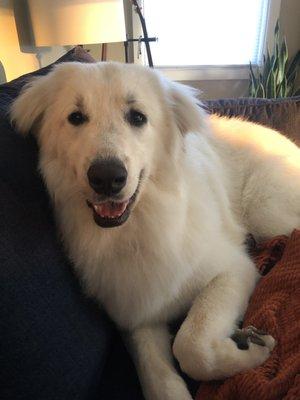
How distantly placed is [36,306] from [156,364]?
0.40 m

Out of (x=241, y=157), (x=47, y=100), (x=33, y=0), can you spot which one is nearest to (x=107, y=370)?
(x=47, y=100)

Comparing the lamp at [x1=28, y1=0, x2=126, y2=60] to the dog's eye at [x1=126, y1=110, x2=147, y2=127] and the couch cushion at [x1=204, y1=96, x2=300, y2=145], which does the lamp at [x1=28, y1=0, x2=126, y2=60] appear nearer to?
the couch cushion at [x1=204, y1=96, x2=300, y2=145]

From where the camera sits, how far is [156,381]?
956mm

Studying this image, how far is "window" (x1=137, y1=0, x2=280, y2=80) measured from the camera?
3891 mm

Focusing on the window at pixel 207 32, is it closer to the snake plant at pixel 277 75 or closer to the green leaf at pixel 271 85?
the snake plant at pixel 277 75

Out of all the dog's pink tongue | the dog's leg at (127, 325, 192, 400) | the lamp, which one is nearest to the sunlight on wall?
the lamp

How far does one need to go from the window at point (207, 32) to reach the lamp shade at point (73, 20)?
1.77 metres

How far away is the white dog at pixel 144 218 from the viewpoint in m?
0.94

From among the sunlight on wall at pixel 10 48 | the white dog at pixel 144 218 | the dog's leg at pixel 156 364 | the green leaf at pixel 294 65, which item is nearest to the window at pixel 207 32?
the green leaf at pixel 294 65

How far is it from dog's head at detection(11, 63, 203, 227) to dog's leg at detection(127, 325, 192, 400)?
1.21ft

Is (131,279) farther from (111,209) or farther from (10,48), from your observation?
(10,48)

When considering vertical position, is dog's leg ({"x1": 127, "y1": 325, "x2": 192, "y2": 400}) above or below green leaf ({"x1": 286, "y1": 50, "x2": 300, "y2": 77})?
below

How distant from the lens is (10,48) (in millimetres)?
2311

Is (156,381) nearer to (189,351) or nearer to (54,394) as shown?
(189,351)
